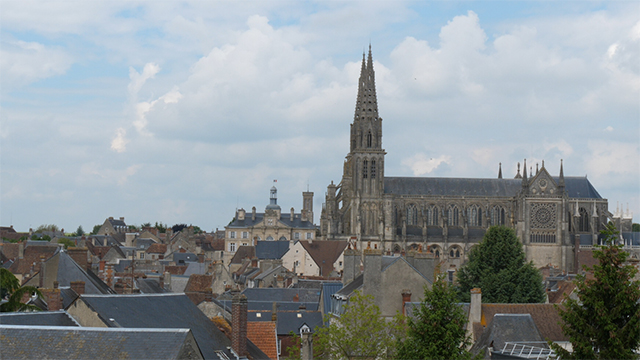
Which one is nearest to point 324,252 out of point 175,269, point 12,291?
point 175,269

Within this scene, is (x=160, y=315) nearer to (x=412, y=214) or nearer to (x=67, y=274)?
(x=67, y=274)

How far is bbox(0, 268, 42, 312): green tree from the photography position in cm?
2431

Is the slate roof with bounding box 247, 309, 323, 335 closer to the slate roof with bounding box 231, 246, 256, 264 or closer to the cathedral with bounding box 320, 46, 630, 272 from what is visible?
the slate roof with bounding box 231, 246, 256, 264

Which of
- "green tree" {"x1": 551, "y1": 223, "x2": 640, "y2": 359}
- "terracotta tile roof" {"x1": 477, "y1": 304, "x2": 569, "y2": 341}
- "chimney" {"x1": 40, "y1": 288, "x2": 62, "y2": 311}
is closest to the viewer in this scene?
"green tree" {"x1": 551, "y1": 223, "x2": 640, "y2": 359}

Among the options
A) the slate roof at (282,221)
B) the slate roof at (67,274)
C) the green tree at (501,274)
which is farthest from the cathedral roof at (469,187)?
the slate roof at (67,274)

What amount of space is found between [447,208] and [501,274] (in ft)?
206

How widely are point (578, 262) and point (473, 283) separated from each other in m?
55.0

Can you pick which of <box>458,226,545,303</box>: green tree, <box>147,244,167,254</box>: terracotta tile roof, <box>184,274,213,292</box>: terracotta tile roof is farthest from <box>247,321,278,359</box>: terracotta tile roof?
<box>147,244,167,254</box>: terracotta tile roof

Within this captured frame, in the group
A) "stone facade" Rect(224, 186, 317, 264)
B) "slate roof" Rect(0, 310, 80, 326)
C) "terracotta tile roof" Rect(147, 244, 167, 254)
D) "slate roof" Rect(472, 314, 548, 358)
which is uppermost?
"stone facade" Rect(224, 186, 317, 264)

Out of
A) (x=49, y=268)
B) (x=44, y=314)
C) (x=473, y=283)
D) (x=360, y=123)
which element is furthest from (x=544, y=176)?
(x=44, y=314)

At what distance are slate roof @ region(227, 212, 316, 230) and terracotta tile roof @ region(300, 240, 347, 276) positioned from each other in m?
35.9

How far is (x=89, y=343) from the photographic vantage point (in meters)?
18.3

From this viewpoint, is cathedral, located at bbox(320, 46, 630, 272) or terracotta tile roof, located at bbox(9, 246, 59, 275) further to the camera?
cathedral, located at bbox(320, 46, 630, 272)

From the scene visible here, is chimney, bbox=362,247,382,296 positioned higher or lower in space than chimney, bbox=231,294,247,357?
higher
